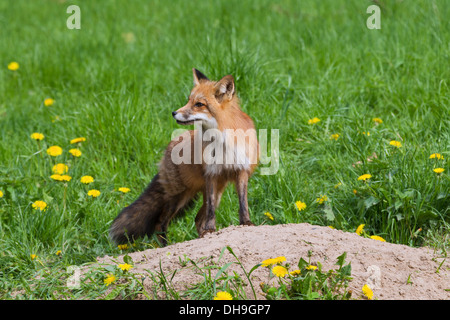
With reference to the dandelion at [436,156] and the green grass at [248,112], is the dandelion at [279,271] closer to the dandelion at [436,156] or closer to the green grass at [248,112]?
the green grass at [248,112]

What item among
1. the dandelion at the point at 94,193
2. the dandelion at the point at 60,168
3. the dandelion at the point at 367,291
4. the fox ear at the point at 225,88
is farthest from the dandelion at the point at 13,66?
the dandelion at the point at 367,291

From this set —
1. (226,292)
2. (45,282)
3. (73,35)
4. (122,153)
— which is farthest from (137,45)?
(226,292)

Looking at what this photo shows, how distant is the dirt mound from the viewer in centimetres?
320

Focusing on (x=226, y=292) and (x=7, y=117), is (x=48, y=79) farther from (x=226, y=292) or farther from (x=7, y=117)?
(x=226, y=292)

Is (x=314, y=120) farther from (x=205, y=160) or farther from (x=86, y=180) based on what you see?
(x=86, y=180)

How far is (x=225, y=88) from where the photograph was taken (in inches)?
161

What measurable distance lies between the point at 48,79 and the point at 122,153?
2.24 m

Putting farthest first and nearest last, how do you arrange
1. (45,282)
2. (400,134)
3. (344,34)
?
(344,34), (400,134), (45,282)

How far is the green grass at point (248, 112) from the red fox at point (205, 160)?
264 millimetres

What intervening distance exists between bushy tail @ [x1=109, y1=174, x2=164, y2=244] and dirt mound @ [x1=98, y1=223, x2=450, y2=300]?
738mm

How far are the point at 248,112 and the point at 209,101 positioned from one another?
1.91 metres

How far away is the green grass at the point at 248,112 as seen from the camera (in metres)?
4.48

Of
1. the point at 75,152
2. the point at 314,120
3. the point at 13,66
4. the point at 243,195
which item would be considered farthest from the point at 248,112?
the point at 13,66

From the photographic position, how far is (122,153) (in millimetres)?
5680
